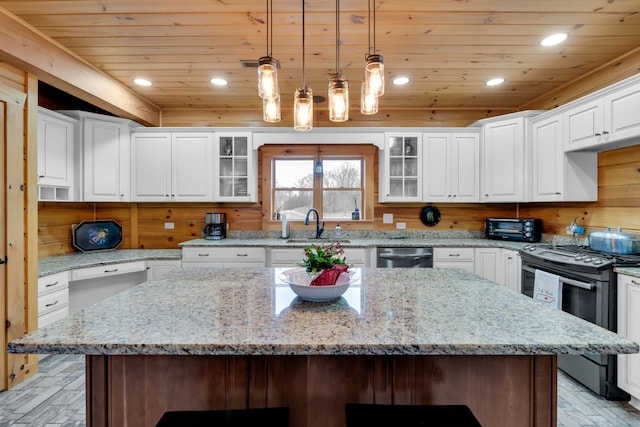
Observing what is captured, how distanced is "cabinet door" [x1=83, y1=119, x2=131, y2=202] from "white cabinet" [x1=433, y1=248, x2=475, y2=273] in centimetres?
359

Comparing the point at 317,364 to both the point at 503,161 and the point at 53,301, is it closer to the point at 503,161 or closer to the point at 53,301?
the point at 53,301

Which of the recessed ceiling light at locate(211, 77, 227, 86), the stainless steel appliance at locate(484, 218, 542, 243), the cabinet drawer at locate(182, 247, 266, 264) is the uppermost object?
the recessed ceiling light at locate(211, 77, 227, 86)

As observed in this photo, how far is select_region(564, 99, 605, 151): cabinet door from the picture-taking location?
2514mm

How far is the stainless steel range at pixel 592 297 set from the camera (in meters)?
2.12

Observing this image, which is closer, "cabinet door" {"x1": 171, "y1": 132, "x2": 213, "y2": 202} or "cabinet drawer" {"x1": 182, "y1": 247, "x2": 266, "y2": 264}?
"cabinet drawer" {"x1": 182, "y1": 247, "x2": 266, "y2": 264}

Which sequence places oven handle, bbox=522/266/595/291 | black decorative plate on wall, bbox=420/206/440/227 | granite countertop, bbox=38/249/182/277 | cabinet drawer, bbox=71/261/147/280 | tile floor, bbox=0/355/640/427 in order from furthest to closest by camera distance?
black decorative plate on wall, bbox=420/206/440/227 < cabinet drawer, bbox=71/261/147/280 < granite countertop, bbox=38/249/182/277 < oven handle, bbox=522/266/595/291 < tile floor, bbox=0/355/640/427

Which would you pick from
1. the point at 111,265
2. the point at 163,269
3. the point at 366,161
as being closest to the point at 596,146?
the point at 366,161

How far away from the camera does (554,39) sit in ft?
7.92

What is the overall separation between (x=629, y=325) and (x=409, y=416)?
2.04m

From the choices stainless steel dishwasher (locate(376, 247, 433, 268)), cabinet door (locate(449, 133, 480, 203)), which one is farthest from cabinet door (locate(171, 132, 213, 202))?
cabinet door (locate(449, 133, 480, 203))

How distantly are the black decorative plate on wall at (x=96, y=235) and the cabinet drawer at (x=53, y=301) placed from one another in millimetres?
885

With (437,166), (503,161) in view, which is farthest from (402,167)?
(503,161)

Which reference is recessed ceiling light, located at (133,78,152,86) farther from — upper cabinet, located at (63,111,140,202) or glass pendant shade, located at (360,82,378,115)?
glass pendant shade, located at (360,82,378,115)

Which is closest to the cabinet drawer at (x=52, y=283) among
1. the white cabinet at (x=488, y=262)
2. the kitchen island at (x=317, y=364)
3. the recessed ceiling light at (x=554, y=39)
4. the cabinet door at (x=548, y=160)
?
the kitchen island at (x=317, y=364)
